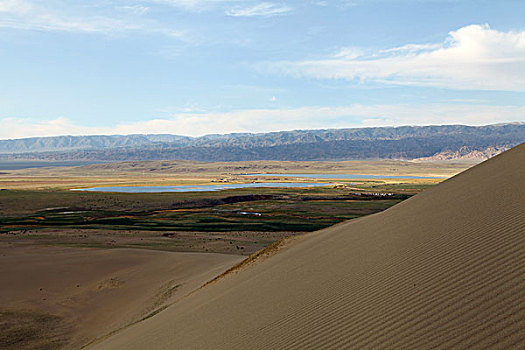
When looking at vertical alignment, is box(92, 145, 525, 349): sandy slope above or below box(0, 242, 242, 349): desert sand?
above

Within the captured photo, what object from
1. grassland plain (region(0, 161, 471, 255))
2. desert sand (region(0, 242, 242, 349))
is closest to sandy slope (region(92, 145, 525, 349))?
desert sand (region(0, 242, 242, 349))

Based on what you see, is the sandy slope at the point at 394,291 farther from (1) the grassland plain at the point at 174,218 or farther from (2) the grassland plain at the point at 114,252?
(1) the grassland plain at the point at 174,218

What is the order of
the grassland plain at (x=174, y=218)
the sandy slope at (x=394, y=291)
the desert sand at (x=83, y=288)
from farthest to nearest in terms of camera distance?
1. the grassland plain at (x=174, y=218)
2. the desert sand at (x=83, y=288)
3. the sandy slope at (x=394, y=291)

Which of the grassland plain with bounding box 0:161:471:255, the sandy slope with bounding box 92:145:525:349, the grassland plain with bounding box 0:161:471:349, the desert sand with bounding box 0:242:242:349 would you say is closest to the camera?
the sandy slope with bounding box 92:145:525:349

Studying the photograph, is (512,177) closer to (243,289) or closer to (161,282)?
(243,289)

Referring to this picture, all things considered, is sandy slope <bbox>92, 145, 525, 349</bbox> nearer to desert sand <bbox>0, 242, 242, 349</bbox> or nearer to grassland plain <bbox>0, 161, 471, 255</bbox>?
desert sand <bbox>0, 242, 242, 349</bbox>

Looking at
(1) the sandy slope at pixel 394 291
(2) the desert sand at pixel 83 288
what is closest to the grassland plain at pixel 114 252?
(2) the desert sand at pixel 83 288

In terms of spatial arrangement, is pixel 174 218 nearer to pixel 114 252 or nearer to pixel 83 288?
pixel 114 252
